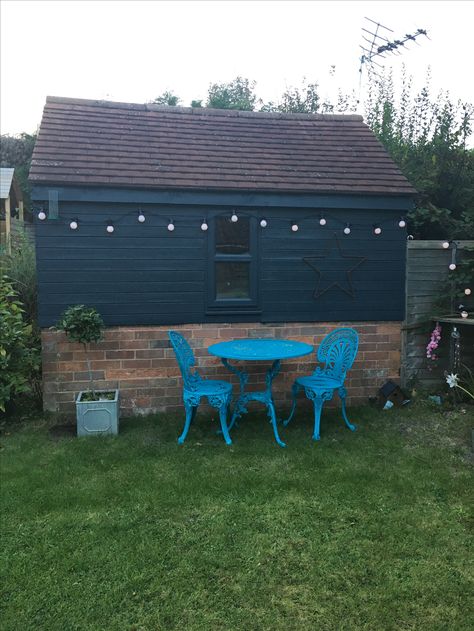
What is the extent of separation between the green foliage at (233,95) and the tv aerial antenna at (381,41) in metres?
5.62

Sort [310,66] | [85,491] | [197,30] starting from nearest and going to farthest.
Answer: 1. [85,491]
2. [197,30]
3. [310,66]

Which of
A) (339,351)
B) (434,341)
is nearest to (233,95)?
(434,341)

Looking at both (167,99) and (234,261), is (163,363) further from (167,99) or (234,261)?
(167,99)

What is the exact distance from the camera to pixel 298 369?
5668mm

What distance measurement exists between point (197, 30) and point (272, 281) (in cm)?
658

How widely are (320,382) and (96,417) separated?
2.21 meters

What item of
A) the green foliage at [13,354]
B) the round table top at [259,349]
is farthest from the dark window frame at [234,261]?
the green foliage at [13,354]

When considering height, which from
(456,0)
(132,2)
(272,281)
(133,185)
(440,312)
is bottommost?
(440,312)

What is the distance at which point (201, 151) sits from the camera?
5656mm

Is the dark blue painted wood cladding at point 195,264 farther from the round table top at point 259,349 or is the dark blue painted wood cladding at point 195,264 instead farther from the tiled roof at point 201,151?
the round table top at point 259,349

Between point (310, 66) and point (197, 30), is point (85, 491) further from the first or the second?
point (310, 66)

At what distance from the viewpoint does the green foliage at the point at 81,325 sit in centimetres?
474

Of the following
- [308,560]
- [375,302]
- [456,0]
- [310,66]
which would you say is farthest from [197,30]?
[308,560]

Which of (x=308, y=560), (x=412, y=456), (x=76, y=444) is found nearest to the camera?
(x=308, y=560)
